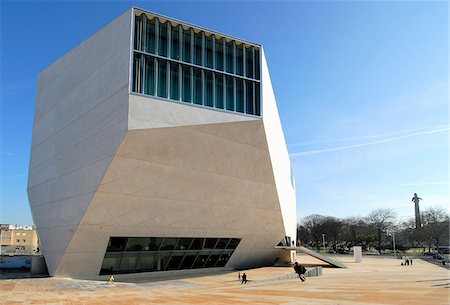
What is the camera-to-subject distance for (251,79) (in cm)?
2703

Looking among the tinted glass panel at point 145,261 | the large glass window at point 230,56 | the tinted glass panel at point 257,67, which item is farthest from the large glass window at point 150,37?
the tinted glass panel at point 145,261

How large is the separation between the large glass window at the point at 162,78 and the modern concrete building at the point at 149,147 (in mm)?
72

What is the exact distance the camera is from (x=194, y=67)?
82.9ft

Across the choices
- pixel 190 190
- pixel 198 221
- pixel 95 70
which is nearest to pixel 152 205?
pixel 190 190

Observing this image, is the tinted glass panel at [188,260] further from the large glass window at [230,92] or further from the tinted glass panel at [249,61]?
the tinted glass panel at [249,61]

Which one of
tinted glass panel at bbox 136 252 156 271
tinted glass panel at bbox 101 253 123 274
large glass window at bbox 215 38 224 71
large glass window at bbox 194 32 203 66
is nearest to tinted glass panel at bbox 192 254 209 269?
tinted glass panel at bbox 136 252 156 271

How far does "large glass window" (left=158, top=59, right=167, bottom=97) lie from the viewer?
2354 centimetres

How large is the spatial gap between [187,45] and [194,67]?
1.61m

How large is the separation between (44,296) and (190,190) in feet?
36.2

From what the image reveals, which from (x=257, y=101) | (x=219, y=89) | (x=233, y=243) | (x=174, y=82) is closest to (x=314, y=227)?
(x=233, y=243)

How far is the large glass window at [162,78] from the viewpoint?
23541 millimetres

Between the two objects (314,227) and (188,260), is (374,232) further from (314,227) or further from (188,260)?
(188,260)

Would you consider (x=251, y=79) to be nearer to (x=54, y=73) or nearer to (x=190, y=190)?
(x=190, y=190)

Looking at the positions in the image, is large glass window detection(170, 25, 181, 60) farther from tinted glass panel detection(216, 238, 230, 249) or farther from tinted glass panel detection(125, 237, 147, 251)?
tinted glass panel detection(216, 238, 230, 249)
